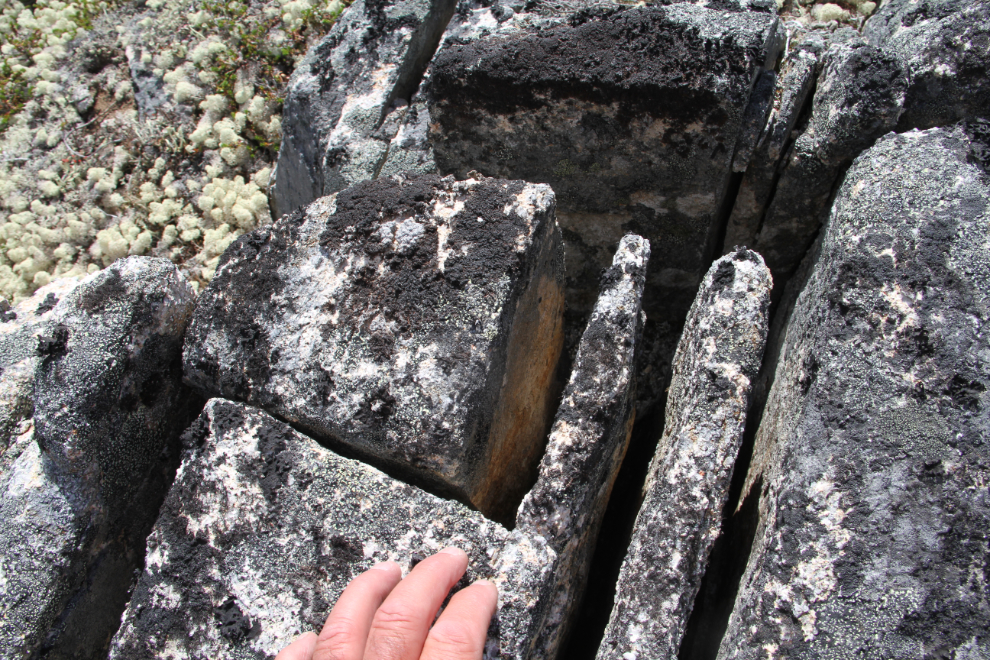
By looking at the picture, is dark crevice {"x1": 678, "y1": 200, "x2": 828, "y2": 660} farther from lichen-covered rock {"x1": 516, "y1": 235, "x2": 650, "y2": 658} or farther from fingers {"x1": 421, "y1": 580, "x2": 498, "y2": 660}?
fingers {"x1": 421, "y1": 580, "x2": 498, "y2": 660}

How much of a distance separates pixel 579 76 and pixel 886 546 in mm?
2033

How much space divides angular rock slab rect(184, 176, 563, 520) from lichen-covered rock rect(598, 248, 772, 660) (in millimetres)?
611

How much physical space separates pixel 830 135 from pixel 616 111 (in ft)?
2.83

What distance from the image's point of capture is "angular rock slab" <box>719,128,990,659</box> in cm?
164

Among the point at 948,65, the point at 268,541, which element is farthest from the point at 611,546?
the point at 948,65

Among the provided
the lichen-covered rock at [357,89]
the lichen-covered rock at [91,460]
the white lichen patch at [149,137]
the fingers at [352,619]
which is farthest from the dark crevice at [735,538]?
the white lichen patch at [149,137]

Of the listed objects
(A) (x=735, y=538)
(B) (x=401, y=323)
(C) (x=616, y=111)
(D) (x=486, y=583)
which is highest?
(C) (x=616, y=111)

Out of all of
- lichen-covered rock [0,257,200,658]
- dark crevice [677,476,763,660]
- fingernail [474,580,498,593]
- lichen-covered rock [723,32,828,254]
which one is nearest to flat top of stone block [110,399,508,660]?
fingernail [474,580,498,593]

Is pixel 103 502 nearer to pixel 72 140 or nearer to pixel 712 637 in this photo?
pixel 712 637

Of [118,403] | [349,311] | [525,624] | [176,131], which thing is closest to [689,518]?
[525,624]

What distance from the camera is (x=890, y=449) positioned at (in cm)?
178

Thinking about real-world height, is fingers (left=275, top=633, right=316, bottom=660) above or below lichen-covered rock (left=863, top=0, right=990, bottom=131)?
below

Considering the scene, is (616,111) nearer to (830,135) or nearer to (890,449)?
(830,135)

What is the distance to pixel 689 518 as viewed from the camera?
78.4 inches
